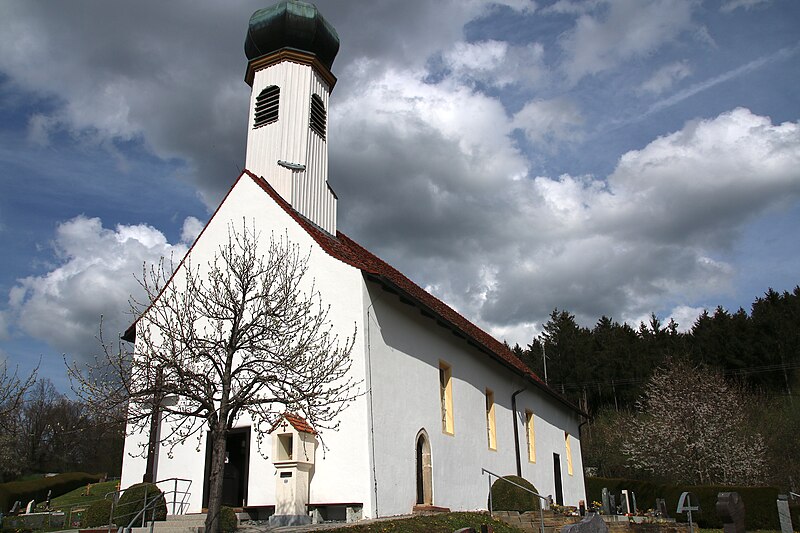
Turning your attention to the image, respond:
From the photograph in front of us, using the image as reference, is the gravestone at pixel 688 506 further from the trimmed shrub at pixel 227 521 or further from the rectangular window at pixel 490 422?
the trimmed shrub at pixel 227 521

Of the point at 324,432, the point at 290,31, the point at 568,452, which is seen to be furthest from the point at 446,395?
the point at 568,452

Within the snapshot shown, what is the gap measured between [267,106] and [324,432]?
36.1ft

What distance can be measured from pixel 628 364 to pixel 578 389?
513cm

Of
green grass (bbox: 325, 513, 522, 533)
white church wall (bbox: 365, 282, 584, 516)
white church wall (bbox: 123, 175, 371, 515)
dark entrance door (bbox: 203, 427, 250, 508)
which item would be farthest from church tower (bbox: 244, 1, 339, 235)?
green grass (bbox: 325, 513, 522, 533)

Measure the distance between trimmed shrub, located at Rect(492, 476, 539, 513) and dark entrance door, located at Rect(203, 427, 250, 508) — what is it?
6.74 m

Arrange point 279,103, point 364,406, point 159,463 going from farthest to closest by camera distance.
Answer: point 279,103 < point 159,463 < point 364,406

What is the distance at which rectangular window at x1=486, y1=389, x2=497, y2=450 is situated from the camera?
21.8 m

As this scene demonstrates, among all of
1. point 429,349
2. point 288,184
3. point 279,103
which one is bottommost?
point 429,349

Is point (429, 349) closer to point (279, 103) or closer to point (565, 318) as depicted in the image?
point (279, 103)

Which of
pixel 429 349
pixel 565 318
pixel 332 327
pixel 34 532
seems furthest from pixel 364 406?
pixel 565 318

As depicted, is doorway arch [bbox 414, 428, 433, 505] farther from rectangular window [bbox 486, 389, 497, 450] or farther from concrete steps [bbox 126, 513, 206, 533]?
concrete steps [bbox 126, 513, 206, 533]

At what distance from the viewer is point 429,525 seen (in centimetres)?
1283

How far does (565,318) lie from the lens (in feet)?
218

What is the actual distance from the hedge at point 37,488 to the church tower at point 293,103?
22.9 m
